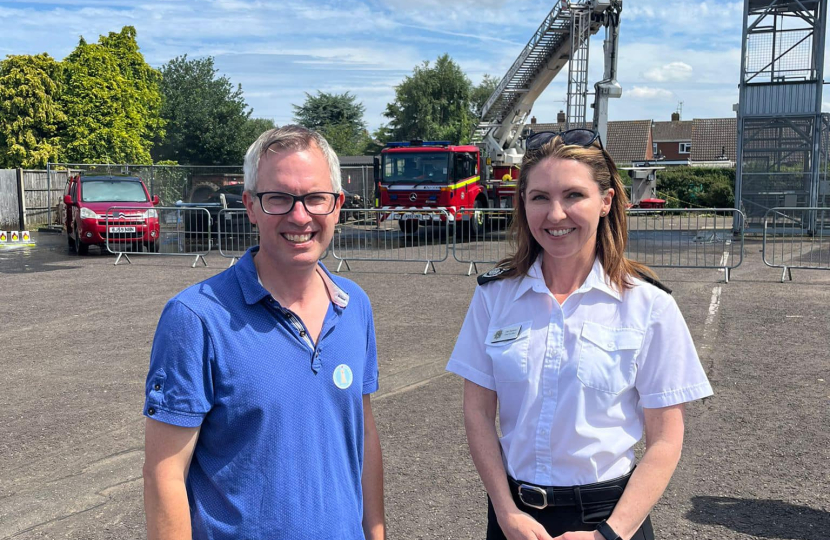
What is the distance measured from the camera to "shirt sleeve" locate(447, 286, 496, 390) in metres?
2.42

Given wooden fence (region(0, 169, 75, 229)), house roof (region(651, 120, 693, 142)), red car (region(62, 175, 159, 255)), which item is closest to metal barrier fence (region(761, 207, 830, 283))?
red car (region(62, 175, 159, 255))

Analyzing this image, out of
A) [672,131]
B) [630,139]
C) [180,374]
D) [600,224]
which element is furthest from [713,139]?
[180,374]

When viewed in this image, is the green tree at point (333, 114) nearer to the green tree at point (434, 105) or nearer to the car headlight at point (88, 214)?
the green tree at point (434, 105)

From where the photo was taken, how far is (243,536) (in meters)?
1.97

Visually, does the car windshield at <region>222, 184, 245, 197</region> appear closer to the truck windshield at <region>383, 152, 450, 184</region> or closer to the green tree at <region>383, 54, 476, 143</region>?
the truck windshield at <region>383, 152, 450, 184</region>

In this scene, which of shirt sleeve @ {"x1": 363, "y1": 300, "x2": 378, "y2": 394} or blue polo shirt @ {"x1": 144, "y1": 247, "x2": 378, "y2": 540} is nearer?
blue polo shirt @ {"x1": 144, "y1": 247, "x2": 378, "y2": 540}

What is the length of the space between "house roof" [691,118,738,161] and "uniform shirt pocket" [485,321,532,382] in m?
73.6

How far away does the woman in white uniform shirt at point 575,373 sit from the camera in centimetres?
223

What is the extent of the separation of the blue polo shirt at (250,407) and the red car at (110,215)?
1424cm

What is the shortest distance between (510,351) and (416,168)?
19.4 metres

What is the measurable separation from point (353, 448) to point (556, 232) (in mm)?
893

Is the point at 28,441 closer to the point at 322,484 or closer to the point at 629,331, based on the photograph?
the point at 322,484

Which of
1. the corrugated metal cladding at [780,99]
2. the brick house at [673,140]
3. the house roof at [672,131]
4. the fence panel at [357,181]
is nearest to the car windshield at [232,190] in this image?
Answer: the fence panel at [357,181]

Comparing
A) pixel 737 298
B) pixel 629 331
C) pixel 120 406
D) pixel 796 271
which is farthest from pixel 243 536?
pixel 796 271
